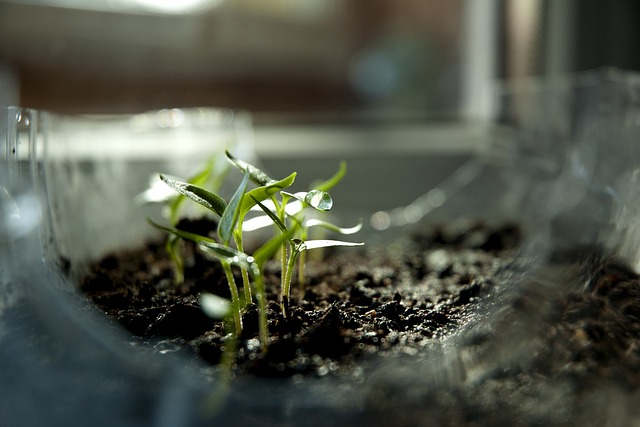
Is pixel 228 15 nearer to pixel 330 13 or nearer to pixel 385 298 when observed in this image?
pixel 330 13

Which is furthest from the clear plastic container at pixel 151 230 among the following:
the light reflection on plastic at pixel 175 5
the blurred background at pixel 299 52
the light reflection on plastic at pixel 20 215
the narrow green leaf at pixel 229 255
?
the light reflection on plastic at pixel 175 5

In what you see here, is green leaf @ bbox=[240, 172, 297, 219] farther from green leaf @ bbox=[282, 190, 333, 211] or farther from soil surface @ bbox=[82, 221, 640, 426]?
soil surface @ bbox=[82, 221, 640, 426]

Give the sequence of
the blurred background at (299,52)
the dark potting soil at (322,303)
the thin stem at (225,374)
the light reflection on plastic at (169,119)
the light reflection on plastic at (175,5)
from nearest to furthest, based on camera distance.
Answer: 1. the thin stem at (225,374)
2. the dark potting soil at (322,303)
3. the light reflection on plastic at (169,119)
4. the blurred background at (299,52)
5. the light reflection on plastic at (175,5)

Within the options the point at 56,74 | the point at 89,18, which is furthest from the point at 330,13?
the point at 56,74

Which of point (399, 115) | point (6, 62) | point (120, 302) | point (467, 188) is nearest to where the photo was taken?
point (120, 302)

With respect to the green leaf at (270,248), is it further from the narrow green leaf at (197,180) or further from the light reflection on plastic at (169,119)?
the light reflection on plastic at (169,119)

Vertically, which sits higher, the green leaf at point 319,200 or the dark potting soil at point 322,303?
the green leaf at point 319,200

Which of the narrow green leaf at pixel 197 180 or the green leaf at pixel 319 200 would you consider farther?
the narrow green leaf at pixel 197 180
